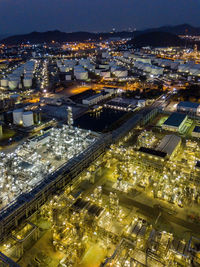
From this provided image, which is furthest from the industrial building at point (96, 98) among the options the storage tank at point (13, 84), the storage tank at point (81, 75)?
the storage tank at point (13, 84)

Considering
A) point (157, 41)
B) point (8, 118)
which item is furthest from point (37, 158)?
point (157, 41)

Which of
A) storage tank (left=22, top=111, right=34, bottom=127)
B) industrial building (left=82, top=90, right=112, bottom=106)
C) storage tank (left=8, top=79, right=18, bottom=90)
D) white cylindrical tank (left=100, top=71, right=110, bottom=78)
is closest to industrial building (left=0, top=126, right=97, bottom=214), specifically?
storage tank (left=22, top=111, right=34, bottom=127)

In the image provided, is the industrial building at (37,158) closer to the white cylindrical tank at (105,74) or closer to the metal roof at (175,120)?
the metal roof at (175,120)

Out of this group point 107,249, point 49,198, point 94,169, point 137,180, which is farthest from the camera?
point 94,169

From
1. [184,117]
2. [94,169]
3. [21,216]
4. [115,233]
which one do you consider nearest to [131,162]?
[94,169]

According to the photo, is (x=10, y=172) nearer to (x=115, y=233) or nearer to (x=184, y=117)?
(x=115, y=233)

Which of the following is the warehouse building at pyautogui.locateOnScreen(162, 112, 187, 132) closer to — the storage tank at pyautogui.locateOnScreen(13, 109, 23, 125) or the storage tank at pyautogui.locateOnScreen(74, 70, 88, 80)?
the storage tank at pyautogui.locateOnScreen(13, 109, 23, 125)
